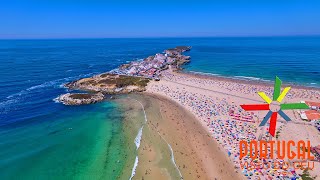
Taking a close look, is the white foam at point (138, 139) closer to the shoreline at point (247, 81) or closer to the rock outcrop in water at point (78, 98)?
the rock outcrop in water at point (78, 98)

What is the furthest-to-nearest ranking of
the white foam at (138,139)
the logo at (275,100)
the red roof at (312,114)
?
the red roof at (312,114)
the white foam at (138,139)
the logo at (275,100)

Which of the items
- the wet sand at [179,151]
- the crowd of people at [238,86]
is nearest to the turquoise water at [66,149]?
the wet sand at [179,151]

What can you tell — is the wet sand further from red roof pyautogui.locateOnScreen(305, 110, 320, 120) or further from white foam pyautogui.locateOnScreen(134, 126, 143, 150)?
red roof pyautogui.locateOnScreen(305, 110, 320, 120)

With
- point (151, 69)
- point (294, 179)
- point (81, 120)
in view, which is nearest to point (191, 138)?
point (294, 179)

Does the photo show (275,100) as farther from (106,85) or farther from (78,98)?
(106,85)

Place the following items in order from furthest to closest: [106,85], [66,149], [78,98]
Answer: [106,85], [78,98], [66,149]

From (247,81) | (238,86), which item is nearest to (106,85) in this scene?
(238,86)

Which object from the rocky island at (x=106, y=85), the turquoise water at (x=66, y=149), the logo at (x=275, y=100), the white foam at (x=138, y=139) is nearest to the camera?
the logo at (x=275, y=100)

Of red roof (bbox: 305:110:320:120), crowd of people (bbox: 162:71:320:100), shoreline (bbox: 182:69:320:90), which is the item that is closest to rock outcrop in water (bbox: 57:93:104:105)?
crowd of people (bbox: 162:71:320:100)
